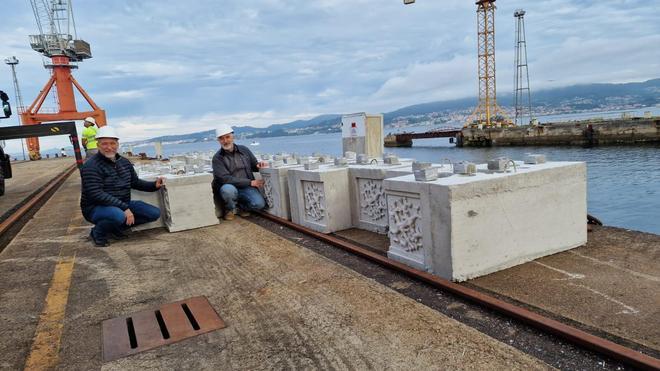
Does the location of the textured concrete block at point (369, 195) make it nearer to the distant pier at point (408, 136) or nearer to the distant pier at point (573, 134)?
the distant pier at point (573, 134)

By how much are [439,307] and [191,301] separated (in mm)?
2001

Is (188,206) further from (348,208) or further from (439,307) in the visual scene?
(439,307)

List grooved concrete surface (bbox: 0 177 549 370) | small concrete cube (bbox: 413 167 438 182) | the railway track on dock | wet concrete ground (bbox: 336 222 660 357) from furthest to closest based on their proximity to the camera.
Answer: the railway track on dock
small concrete cube (bbox: 413 167 438 182)
wet concrete ground (bbox: 336 222 660 357)
grooved concrete surface (bbox: 0 177 549 370)

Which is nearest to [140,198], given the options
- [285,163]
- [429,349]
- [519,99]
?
[285,163]

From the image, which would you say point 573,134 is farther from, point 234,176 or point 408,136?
point 234,176

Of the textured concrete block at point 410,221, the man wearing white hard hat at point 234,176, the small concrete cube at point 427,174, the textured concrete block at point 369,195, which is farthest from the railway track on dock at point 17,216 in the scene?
the small concrete cube at point 427,174

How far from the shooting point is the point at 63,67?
1532 inches

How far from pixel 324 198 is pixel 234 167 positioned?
2245 millimetres

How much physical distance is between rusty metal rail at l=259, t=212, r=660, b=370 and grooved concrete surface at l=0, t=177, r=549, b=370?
1.04ft

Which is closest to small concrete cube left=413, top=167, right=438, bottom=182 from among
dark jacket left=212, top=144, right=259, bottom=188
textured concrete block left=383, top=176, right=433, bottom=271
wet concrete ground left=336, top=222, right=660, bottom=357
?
textured concrete block left=383, top=176, right=433, bottom=271

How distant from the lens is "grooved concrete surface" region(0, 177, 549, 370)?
8.52 feet

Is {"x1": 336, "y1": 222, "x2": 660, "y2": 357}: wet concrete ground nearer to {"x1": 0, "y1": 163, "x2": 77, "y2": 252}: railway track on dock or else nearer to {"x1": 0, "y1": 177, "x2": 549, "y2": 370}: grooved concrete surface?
{"x1": 0, "y1": 177, "x2": 549, "y2": 370}: grooved concrete surface

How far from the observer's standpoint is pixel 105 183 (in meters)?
5.67

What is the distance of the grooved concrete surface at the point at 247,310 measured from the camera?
8.52 feet
